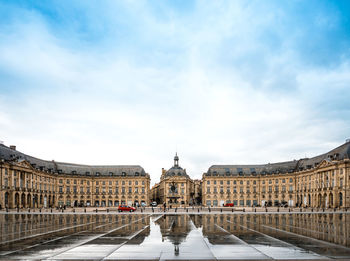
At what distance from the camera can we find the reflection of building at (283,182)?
96.9 meters

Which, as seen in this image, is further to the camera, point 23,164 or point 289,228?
point 23,164

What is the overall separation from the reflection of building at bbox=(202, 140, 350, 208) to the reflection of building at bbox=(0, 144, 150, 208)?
92.2 ft

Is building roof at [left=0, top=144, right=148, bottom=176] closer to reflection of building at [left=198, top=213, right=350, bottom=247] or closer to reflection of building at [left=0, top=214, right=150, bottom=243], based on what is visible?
reflection of building at [left=0, top=214, right=150, bottom=243]

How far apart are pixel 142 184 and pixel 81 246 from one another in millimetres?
123729

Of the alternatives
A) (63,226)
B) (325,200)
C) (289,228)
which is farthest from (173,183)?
(289,228)

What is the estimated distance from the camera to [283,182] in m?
132

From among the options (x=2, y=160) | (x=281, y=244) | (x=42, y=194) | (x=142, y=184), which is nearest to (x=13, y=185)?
(x=2, y=160)

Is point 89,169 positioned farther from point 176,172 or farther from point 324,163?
point 324,163

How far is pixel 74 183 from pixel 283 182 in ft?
243

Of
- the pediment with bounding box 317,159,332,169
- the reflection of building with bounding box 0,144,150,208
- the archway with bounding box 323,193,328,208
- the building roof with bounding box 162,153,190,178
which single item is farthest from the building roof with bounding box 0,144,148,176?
the archway with bounding box 323,193,328,208

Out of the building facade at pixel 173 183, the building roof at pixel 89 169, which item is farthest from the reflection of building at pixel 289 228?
the building roof at pixel 89 169

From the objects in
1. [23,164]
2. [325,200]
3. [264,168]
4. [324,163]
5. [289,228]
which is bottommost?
[325,200]

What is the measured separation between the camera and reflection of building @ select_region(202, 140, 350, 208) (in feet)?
318

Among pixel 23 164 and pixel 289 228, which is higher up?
pixel 23 164
